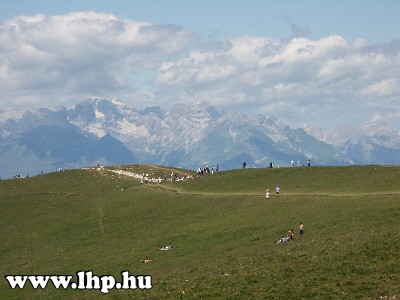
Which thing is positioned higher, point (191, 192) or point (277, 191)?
point (191, 192)

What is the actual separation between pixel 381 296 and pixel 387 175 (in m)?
68.0

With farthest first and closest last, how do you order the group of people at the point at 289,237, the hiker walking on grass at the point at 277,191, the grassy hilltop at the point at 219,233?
the hiker walking on grass at the point at 277,191 → the group of people at the point at 289,237 → the grassy hilltop at the point at 219,233

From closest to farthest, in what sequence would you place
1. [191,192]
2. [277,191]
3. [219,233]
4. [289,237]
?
[289,237], [219,233], [277,191], [191,192]

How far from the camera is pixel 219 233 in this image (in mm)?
82875

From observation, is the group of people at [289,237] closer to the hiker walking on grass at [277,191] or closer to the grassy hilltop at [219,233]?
the grassy hilltop at [219,233]

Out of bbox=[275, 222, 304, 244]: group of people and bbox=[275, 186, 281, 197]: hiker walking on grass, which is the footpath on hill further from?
bbox=[275, 222, 304, 244]: group of people

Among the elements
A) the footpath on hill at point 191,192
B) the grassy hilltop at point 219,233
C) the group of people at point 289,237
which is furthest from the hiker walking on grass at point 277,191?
the group of people at point 289,237

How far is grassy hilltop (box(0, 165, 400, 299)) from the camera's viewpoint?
5199 cm

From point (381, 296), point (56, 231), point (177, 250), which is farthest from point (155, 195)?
point (381, 296)

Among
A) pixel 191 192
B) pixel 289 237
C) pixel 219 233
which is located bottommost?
pixel 219 233

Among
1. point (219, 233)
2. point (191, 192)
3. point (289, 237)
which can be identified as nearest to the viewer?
point (289, 237)

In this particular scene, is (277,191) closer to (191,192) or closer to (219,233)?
(191,192)

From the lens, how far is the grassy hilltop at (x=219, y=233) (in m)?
52.0

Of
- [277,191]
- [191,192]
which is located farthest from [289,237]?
[191,192]
